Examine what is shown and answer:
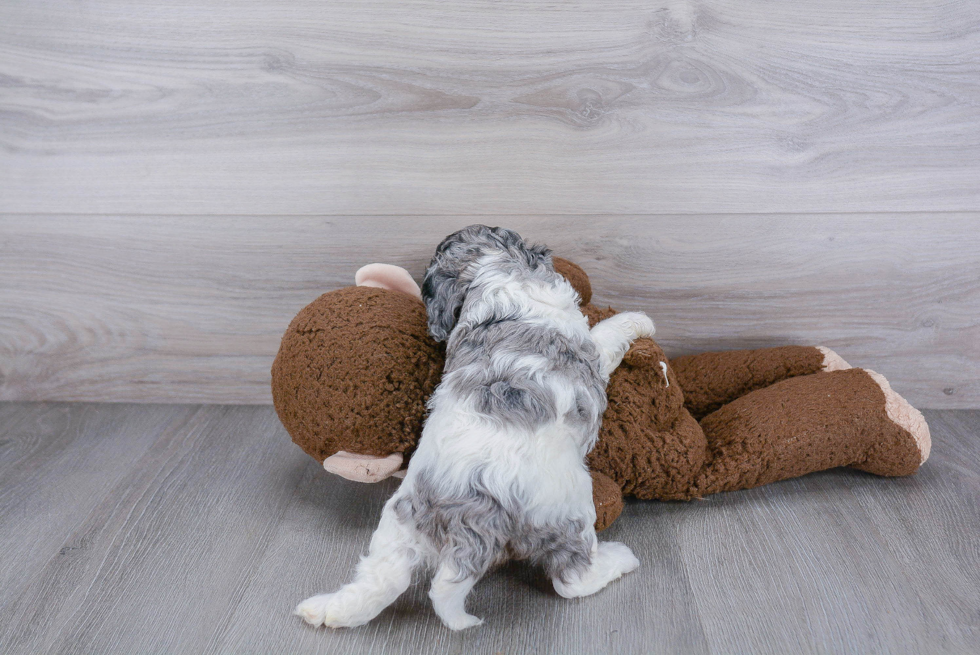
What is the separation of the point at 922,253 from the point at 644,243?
647mm

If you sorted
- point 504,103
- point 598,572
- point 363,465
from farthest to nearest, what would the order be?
point 504,103 < point 363,465 < point 598,572

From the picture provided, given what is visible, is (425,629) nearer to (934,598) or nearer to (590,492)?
(590,492)

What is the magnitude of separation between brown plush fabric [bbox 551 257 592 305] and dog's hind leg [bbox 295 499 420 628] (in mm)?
626

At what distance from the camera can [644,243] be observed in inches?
65.1

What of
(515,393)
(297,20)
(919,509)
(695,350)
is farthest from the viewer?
(695,350)

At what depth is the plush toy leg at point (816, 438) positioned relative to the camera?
1.43 metres

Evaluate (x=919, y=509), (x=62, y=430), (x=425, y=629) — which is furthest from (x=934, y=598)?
(x=62, y=430)

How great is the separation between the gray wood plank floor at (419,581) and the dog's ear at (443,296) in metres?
0.44

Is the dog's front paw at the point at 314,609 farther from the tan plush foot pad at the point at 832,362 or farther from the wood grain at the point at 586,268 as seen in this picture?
the tan plush foot pad at the point at 832,362

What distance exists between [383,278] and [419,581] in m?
0.62

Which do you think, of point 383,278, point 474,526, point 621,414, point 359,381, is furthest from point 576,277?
point 474,526

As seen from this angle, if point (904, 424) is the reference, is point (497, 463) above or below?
above

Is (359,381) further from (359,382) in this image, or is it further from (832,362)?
(832,362)

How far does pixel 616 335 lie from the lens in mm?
1354
